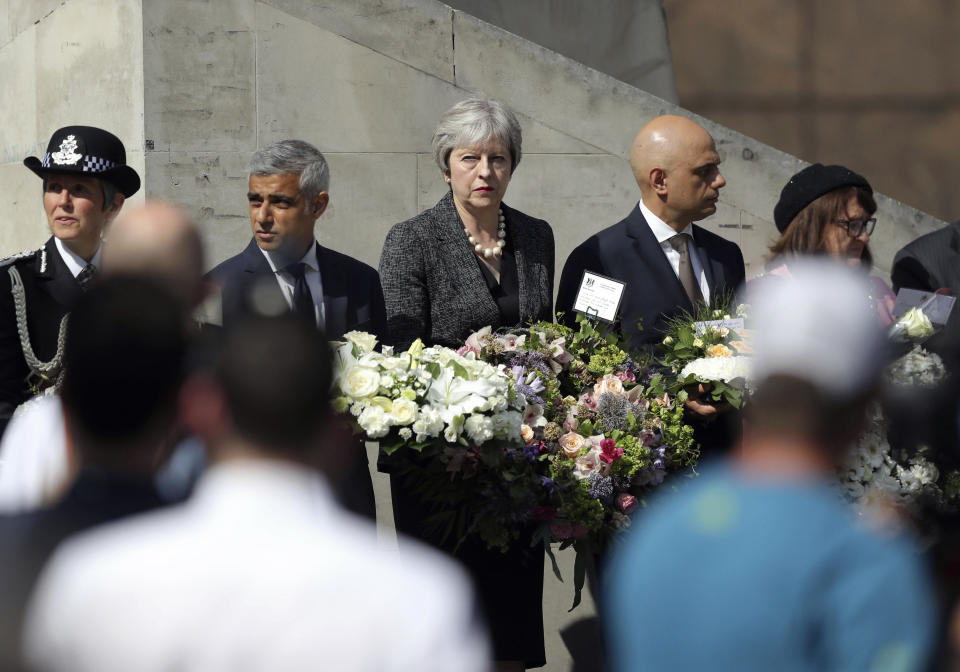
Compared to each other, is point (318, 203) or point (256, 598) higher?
point (318, 203)

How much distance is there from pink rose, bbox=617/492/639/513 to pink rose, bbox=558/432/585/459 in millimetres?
216

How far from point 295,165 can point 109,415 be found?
9.28 ft

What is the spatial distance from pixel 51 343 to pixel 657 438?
2.06 meters

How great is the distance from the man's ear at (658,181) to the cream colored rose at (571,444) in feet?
4.28

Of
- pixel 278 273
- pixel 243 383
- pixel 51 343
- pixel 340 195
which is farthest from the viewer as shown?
pixel 340 195

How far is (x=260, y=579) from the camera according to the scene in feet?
5.85

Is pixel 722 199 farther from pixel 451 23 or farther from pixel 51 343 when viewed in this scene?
pixel 51 343

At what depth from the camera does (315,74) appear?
6766 mm

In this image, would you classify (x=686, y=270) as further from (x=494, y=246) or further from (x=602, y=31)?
(x=602, y=31)

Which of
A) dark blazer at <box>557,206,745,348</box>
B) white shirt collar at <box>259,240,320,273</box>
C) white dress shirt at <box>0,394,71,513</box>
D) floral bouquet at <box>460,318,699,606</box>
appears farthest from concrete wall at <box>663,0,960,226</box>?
white dress shirt at <box>0,394,71,513</box>

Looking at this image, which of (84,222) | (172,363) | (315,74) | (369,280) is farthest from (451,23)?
(172,363)

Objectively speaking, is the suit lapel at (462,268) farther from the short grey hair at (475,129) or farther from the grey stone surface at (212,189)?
the grey stone surface at (212,189)

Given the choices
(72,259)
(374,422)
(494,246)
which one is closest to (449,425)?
(374,422)

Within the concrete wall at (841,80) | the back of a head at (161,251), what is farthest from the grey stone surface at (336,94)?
the concrete wall at (841,80)
